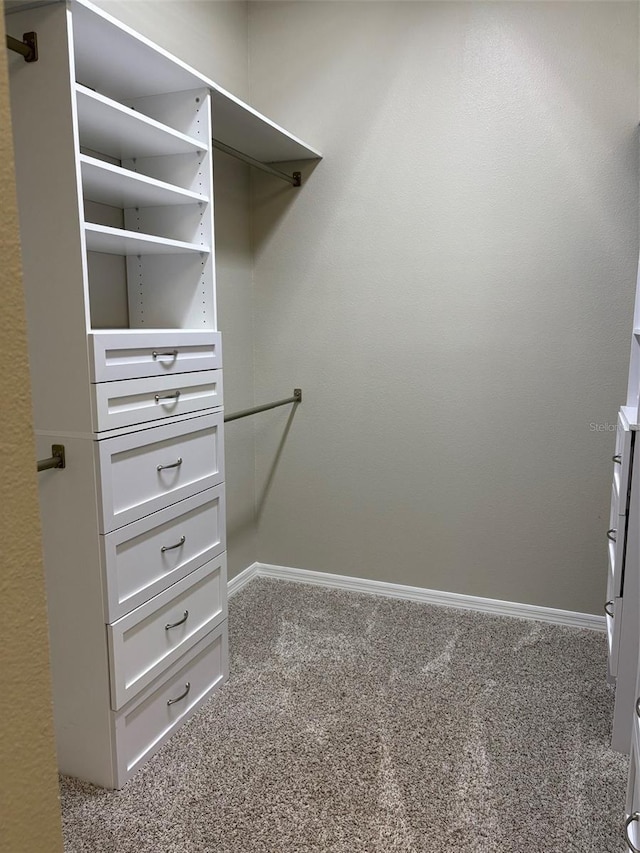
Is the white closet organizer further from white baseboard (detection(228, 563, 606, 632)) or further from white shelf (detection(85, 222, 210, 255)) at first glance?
white baseboard (detection(228, 563, 606, 632))

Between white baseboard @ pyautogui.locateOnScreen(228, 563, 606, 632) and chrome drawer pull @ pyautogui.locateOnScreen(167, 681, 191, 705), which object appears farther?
white baseboard @ pyautogui.locateOnScreen(228, 563, 606, 632)

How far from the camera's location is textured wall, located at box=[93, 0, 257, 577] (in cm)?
250

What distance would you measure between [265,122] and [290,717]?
2.05 meters

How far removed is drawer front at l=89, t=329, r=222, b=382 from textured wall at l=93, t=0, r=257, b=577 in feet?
2.58

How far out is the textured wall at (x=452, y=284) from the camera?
252 centimetres

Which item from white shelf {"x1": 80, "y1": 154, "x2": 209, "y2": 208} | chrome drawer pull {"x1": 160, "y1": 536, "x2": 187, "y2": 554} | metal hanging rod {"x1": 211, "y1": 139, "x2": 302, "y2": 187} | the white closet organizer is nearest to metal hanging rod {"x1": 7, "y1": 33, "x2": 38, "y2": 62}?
the white closet organizer

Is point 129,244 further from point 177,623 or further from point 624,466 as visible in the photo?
point 624,466

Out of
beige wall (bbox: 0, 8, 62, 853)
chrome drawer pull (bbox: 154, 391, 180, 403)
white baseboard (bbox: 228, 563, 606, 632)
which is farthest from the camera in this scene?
white baseboard (bbox: 228, 563, 606, 632)

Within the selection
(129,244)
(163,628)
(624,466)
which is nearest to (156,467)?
(163,628)

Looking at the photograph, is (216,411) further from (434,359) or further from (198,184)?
(434,359)

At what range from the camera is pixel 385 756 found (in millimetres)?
1891

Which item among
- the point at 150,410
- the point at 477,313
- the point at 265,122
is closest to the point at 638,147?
the point at 477,313

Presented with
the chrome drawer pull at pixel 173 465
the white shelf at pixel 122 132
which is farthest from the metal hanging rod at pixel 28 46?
the chrome drawer pull at pixel 173 465

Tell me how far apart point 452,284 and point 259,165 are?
93cm
